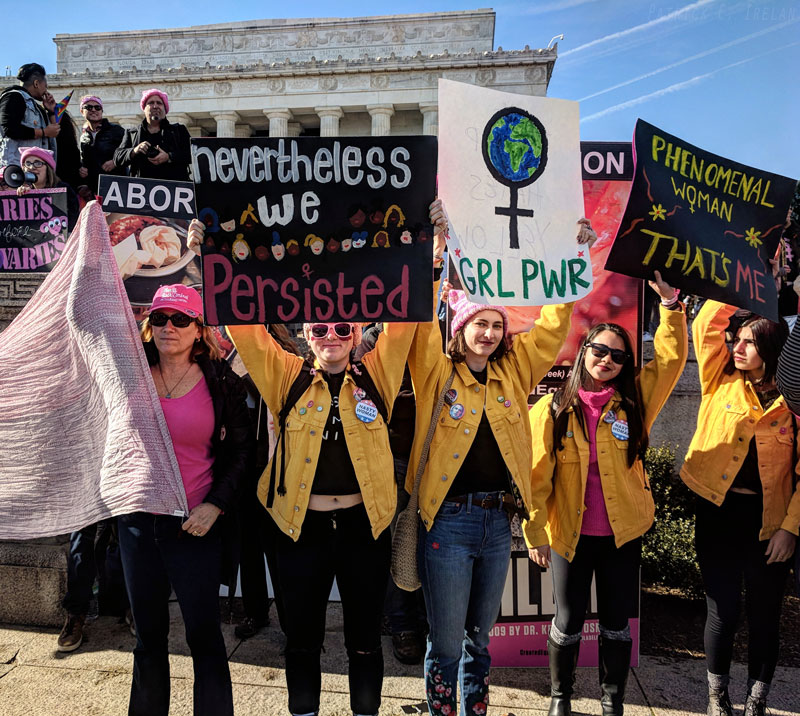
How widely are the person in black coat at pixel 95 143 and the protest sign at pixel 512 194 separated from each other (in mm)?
5662

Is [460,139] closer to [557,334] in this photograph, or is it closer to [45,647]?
[557,334]

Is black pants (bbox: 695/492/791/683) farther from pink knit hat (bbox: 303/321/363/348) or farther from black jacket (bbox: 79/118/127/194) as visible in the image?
black jacket (bbox: 79/118/127/194)

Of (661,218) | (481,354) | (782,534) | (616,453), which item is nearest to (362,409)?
(481,354)

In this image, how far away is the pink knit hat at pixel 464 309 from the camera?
2893 mm

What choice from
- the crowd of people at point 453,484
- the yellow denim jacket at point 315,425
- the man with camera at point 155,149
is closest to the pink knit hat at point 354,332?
the crowd of people at point 453,484

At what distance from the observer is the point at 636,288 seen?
431 centimetres

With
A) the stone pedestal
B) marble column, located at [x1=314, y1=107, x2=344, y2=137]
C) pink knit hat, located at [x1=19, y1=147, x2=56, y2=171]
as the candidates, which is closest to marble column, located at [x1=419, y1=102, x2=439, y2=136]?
marble column, located at [x1=314, y1=107, x2=344, y2=137]

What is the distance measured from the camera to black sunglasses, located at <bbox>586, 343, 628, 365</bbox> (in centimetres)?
305

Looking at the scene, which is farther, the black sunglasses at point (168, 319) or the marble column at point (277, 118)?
the marble column at point (277, 118)

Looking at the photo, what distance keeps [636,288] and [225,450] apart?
298 centimetres

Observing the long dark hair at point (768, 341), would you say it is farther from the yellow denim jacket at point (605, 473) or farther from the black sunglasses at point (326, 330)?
the black sunglasses at point (326, 330)

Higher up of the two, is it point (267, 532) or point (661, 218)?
point (661, 218)

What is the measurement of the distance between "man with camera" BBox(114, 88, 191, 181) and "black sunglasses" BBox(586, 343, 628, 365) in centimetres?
524

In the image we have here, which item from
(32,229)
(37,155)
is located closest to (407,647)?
(32,229)
